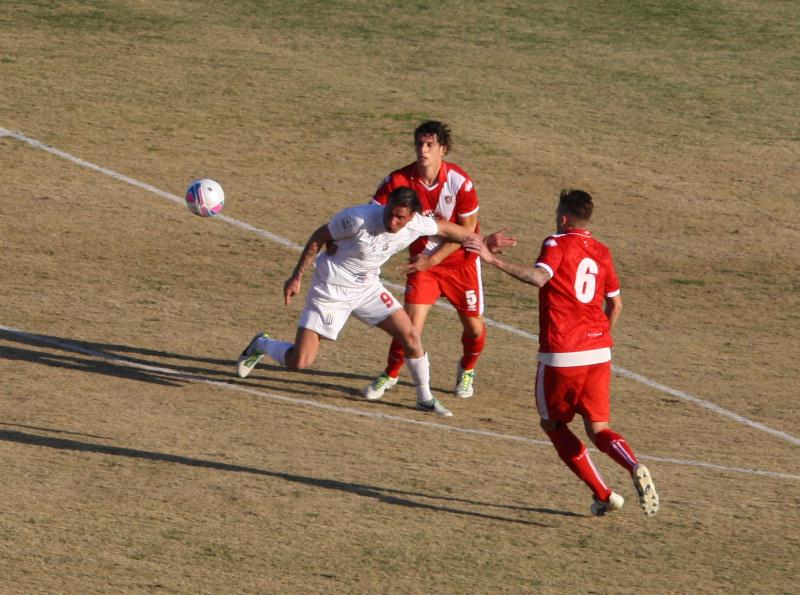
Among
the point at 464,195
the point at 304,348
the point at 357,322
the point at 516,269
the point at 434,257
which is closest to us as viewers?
the point at 516,269

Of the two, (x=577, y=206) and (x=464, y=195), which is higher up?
(x=577, y=206)

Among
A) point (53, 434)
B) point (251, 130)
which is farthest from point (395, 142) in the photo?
point (53, 434)

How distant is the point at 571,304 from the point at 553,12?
65.6ft

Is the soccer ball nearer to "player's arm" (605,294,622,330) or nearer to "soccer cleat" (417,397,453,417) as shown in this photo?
"soccer cleat" (417,397,453,417)

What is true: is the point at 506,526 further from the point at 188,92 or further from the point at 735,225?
the point at 188,92

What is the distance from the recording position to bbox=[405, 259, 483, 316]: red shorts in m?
12.8

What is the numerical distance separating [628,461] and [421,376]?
3073mm

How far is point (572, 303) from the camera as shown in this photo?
10109mm

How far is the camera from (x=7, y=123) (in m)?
21.2

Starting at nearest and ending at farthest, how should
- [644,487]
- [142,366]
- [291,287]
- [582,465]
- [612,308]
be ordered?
1. [644,487]
2. [582,465]
3. [612,308]
4. [291,287]
5. [142,366]

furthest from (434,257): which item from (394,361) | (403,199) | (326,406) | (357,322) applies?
(357,322)

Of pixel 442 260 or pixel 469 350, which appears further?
pixel 469 350

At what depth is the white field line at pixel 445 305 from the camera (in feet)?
42.3

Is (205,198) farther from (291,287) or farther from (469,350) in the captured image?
(469,350)
